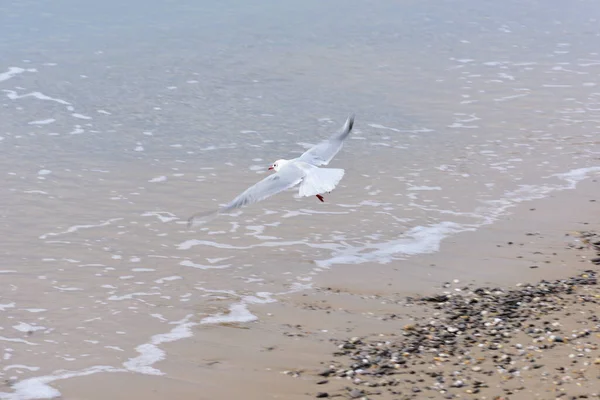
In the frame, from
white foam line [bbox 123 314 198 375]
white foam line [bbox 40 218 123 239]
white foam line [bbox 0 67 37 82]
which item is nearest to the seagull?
white foam line [bbox 123 314 198 375]

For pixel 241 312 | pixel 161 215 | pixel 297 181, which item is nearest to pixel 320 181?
pixel 297 181

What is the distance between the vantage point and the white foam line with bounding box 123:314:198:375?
6746 mm

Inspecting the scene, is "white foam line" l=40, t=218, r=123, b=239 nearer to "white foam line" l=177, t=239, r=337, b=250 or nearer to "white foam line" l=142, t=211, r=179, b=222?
"white foam line" l=142, t=211, r=179, b=222

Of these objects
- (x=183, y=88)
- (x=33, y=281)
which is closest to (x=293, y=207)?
(x=33, y=281)

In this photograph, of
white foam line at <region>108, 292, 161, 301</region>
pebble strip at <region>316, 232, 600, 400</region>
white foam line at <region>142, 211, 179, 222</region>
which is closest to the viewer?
pebble strip at <region>316, 232, 600, 400</region>

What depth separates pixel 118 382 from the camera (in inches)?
257

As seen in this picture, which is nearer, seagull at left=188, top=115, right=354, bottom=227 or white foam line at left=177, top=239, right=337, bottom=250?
seagull at left=188, top=115, right=354, bottom=227

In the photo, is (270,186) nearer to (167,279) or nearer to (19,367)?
(167,279)

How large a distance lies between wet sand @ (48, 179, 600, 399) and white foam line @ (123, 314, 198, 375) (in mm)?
77

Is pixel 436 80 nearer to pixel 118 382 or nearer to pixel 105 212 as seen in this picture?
pixel 105 212

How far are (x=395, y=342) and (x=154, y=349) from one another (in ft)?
5.68

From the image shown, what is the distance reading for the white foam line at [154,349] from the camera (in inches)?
266

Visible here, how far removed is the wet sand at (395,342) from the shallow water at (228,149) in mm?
284

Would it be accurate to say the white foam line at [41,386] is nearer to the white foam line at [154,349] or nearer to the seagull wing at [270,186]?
the white foam line at [154,349]
